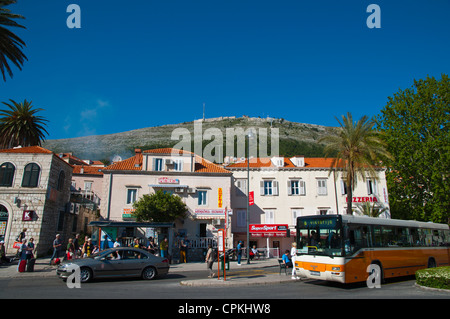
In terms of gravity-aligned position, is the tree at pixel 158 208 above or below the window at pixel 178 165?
below

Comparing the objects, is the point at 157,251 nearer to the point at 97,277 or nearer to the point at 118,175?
the point at 97,277

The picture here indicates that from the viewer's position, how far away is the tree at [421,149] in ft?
93.3

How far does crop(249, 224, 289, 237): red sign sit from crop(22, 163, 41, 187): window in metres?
21.2

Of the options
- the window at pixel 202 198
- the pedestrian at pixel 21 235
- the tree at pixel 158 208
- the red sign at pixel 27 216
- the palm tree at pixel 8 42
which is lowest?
the pedestrian at pixel 21 235

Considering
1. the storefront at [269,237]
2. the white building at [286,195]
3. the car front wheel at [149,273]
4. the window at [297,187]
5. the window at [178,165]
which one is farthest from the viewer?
the window at [297,187]

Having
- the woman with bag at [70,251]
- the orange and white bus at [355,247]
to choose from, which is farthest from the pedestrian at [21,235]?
the orange and white bus at [355,247]

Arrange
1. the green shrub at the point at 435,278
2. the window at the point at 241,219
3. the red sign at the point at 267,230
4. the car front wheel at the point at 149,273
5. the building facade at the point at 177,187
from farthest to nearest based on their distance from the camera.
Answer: the window at the point at 241,219 → the red sign at the point at 267,230 → the building facade at the point at 177,187 → the car front wheel at the point at 149,273 → the green shrub at the point at 435,278

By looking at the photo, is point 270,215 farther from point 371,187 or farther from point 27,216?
point 27,216

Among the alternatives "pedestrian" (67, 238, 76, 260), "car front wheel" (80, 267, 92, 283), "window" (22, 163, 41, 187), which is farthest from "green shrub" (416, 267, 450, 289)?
"window" (22, 163, 41, 187)

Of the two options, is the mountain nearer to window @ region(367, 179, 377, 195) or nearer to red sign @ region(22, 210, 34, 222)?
window @ region(367, 179, 377, 195)

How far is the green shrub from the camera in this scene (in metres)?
10.4

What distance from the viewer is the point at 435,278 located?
34.9 ft

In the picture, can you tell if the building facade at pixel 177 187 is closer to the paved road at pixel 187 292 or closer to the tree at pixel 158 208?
the tree at pixel 158 208

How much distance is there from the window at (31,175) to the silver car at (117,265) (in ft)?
44.2
